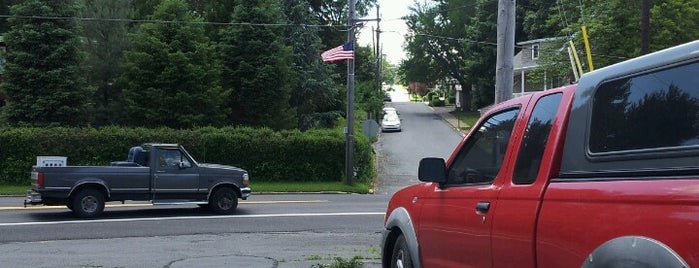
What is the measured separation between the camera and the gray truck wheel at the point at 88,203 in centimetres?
1603

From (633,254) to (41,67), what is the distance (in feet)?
109

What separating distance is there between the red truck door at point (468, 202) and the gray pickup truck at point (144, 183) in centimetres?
1263

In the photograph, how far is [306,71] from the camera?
42.1 metres

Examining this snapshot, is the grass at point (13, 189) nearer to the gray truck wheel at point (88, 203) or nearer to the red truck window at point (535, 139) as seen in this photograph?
the gray truck wheel at point (88, 203)

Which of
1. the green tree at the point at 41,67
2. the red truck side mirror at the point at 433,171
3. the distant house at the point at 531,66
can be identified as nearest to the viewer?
the red truck side mirror at the point at 433,171

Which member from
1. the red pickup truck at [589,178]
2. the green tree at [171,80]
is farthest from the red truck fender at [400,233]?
the green tree at [171,80]

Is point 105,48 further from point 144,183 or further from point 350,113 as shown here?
point 144,183

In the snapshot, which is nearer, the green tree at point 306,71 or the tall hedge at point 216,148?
the tall hedge at point 216,148

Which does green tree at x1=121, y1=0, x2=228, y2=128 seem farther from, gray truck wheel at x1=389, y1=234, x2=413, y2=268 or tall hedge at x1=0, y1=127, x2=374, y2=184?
gray truck wheel at x1=389, y1=234, x2=413, y2=268

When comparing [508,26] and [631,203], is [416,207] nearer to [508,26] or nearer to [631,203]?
[631,203]

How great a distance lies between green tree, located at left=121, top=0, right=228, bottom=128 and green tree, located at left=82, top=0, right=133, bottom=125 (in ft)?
5.73

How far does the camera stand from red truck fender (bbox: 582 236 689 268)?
104 inches

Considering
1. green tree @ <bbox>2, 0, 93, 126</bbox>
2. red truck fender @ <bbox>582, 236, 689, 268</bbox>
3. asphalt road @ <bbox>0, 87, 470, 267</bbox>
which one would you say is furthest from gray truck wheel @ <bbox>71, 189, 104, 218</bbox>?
green tree @ <bbox>2, 0, 93, 126</bbox>

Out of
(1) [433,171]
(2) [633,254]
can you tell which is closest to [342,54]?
(1) [433,171]
